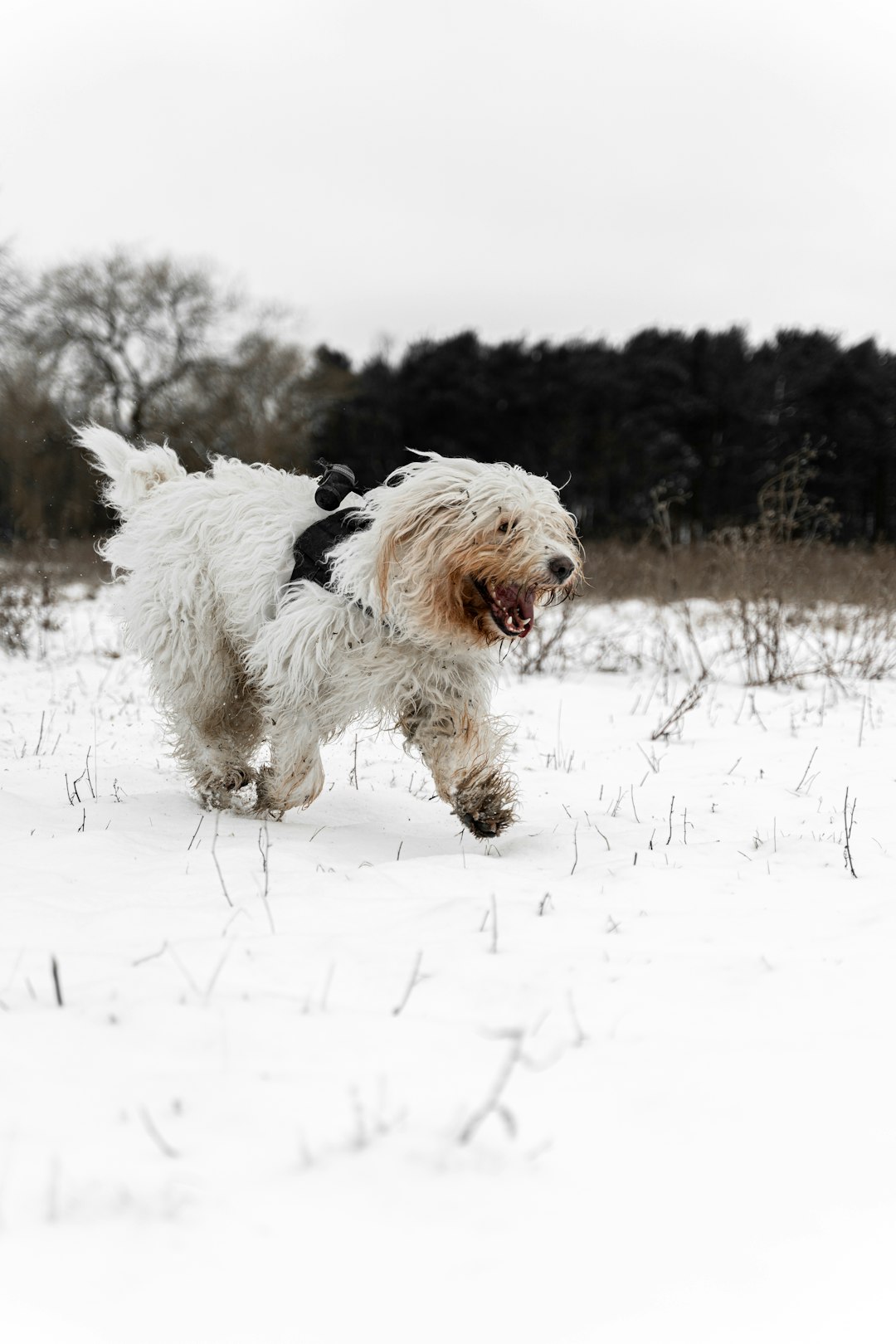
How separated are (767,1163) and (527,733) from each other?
472 centimetres

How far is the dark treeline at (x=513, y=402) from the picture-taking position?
85.1ft

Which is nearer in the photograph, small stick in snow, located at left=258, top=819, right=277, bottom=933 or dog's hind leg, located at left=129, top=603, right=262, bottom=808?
small stick in snow, located at left=258, top=819, right=277, bottom=933

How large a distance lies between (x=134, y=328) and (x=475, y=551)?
1091 inches

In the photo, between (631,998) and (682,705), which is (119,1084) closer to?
(631,998)

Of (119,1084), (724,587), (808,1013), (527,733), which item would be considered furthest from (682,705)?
(724,587)

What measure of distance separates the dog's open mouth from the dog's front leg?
20.4 inches

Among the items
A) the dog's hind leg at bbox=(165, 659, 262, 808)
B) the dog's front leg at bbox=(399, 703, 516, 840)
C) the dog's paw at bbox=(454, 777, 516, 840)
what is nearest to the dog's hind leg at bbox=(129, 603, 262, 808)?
the dog's hind leg at bbox=(165, 659, 262, 808)

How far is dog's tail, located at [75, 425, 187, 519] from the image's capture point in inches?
200

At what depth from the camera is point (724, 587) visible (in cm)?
1238

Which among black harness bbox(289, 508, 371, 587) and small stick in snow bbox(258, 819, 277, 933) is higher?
black harness bbox(289, 508, 371, 587)

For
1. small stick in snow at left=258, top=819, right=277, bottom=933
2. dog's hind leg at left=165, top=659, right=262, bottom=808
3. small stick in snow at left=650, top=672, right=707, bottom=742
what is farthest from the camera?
small stick in snow at left=650, top=672, right=707, bottom=742

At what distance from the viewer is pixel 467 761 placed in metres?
4.17

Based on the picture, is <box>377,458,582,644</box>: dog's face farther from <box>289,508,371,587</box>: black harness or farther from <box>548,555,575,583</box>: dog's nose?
<box>289,508,371,587</box>: black harness

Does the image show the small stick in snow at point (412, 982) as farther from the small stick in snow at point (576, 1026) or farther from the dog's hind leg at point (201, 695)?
the dog's hind leg at point (201, 695)
